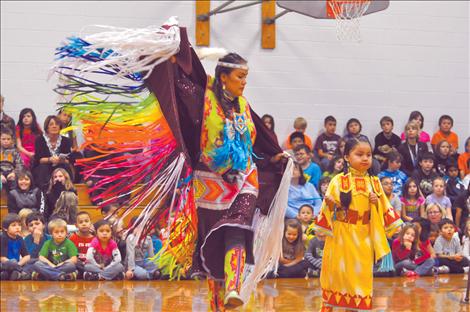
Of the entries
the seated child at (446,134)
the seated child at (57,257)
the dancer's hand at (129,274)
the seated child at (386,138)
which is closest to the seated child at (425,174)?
the seated child at (386,138)

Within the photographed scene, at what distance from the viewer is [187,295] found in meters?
7.58

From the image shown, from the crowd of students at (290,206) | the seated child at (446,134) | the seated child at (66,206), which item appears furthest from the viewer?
the seated child at (446,134)

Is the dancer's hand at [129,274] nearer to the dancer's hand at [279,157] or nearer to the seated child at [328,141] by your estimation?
the dancer's hand at [279,157]

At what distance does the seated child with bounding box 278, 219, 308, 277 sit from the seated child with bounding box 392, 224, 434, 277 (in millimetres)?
964

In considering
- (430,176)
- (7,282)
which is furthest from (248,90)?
(7,282)

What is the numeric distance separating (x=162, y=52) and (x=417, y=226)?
5.18 metres

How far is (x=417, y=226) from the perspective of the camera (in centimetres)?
950

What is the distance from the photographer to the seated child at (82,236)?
8.68m

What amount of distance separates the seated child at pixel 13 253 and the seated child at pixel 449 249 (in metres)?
3.98

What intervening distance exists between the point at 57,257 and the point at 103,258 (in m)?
0.40

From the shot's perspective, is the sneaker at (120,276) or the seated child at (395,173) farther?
the seated child at (395,173)

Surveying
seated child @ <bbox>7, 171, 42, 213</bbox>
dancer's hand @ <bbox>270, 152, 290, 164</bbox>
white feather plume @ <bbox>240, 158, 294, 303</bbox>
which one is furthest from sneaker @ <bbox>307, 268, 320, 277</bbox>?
dancer's hand @ <bbox>270, 152, 290, 164</bbox>

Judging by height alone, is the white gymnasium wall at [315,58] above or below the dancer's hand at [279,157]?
above

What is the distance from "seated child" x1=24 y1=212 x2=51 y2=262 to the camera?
345 inches
